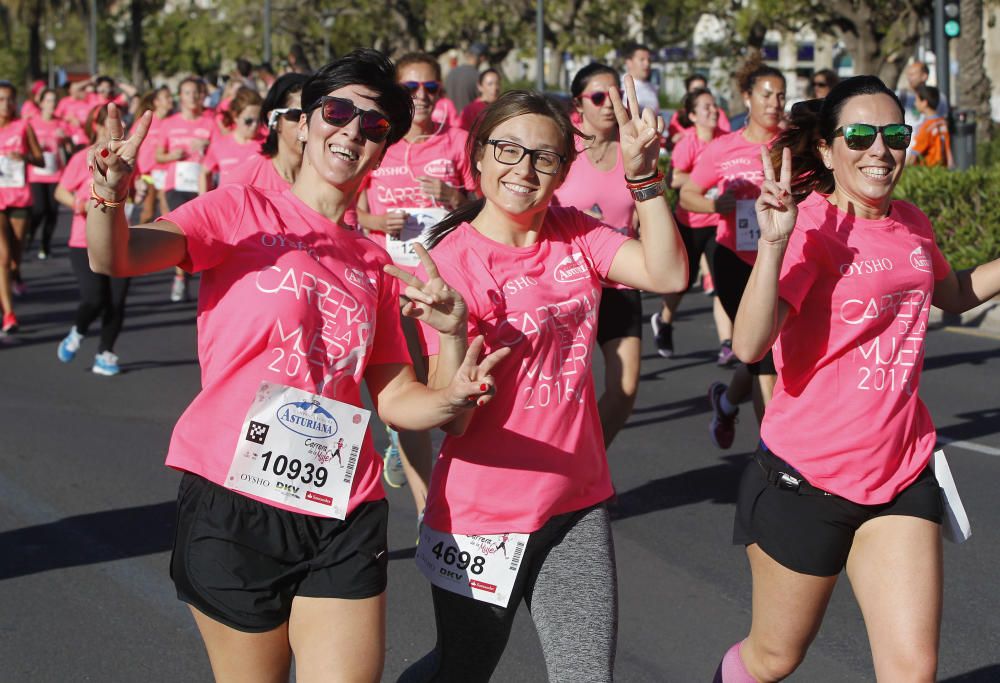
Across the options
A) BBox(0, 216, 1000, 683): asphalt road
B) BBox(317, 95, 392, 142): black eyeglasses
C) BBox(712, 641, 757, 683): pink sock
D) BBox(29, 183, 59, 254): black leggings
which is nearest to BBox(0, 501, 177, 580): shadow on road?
BBox(0, 216, 1000, 683): asphalt road

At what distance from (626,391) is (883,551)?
2.68m

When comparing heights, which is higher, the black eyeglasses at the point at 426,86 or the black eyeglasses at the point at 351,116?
the black eyeglasses at the point at 426,86

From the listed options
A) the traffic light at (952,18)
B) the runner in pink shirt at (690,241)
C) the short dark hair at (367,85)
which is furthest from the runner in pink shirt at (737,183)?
the traffic light at (952,18)

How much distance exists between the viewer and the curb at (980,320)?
11562 millimetres

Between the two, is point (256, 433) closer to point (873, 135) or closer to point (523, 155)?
point (523, 155)

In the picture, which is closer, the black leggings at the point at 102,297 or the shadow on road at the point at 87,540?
the shadow on road at the point at 87,540

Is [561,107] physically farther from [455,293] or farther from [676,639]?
[676,639]

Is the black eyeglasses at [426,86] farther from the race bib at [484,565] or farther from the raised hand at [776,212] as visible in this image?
the race bib at [484,565]

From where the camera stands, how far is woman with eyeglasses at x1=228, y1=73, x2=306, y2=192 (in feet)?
17.7

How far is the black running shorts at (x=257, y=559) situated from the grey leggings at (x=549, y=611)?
332 millimetres

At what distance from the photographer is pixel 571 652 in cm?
327

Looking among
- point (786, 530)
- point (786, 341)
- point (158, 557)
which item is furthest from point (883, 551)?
point (158, 557)

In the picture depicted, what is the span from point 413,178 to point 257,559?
4.21 meters

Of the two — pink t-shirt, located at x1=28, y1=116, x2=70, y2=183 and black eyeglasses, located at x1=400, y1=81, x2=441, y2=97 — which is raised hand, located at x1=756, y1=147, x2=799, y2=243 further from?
pink t-shirt, located at x1=28, y1=116, x2=70, y2=183
